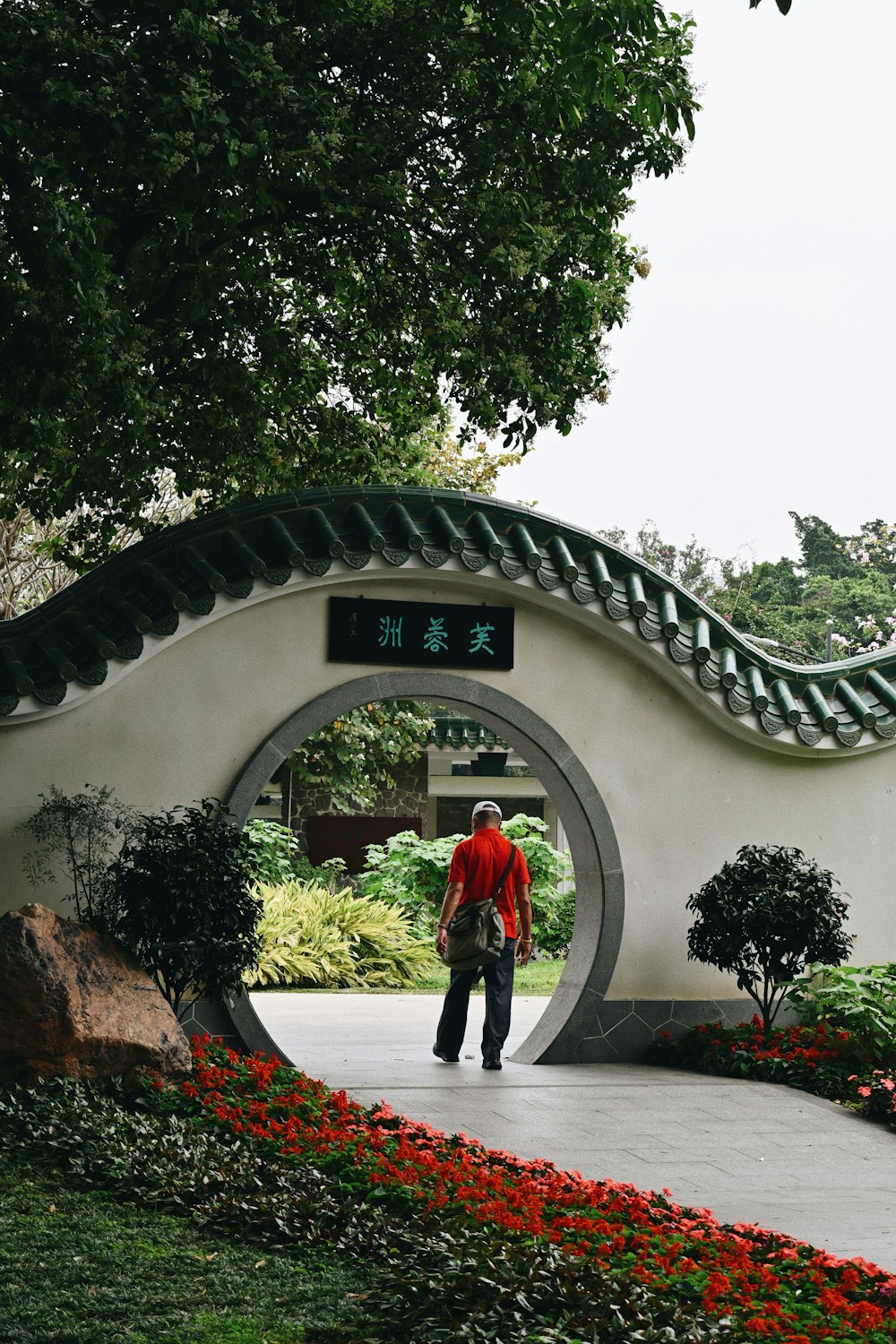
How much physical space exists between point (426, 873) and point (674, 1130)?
10.7 meters

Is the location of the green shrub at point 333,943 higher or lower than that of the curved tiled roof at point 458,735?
lower

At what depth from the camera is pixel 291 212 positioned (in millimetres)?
8320

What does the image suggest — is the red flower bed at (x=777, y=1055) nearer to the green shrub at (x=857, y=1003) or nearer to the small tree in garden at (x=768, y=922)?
the green shrub at (x=857, y=1003)

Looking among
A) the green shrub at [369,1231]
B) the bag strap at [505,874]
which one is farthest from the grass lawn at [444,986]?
the green shrub at [369,1231]

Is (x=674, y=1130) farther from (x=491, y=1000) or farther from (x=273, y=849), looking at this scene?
(x=273, y=849)

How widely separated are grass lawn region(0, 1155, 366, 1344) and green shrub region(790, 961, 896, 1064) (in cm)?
427

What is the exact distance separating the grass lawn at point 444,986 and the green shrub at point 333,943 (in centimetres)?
11

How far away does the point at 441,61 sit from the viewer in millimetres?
7719

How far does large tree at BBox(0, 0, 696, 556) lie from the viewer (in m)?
6.06

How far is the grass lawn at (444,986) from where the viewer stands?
14.1 m

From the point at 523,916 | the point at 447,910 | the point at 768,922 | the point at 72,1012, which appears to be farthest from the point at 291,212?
the point at 768,922

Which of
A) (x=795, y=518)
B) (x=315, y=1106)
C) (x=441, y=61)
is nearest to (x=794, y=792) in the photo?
(x=315, y=1106)

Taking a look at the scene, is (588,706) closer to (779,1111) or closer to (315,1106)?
(779,1111)

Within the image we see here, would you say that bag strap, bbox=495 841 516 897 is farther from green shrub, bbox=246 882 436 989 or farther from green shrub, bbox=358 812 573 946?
green shrub, bbox=358 812 573 946
